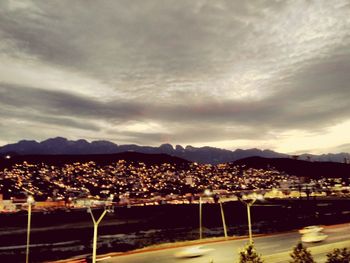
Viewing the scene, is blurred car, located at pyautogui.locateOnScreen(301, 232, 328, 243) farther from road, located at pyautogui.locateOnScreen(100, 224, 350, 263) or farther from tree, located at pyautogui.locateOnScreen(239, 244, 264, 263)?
tree, located at pyautogui.locateOnScreen(239, 244, 264, 263)

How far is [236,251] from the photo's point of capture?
132ft

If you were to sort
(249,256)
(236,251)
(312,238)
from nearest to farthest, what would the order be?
1. (249,256)
2. (236,251)
3. (312,238)

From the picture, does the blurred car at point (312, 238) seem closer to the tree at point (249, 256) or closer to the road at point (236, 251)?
the road at point (236, 251)

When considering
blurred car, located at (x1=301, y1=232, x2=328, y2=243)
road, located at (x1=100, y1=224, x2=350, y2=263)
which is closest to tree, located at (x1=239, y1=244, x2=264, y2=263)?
road, located at (x1=100, y1=224, x2=350, y2=263)

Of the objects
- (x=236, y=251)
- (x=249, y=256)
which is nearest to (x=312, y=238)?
(x=236, y=251)

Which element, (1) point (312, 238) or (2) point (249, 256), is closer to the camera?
(2) point (249, 256)

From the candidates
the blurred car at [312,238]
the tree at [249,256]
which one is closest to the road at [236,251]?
the blurred car at [312,238]

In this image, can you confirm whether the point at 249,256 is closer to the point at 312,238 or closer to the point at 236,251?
the point at 236,251

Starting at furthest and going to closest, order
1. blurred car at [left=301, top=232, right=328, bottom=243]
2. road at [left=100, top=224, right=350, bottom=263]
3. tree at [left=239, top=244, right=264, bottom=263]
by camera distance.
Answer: blurred car at [left=301, top=232, right=328, bottom=243] → road at [left=100, top=224, right=350, bottom=263] → tree at [left=239, top=244, right=264, bottom=263]

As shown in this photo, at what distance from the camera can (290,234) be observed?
52.4 metres

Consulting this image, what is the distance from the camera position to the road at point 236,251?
116 feet

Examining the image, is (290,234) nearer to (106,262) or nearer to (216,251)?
(216,251)

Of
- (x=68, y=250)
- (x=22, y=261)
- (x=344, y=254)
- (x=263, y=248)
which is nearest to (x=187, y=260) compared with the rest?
(x=263, y=248)

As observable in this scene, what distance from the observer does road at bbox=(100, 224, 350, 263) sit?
35.3 meters
